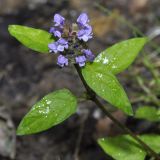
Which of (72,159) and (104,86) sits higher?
(104,86)

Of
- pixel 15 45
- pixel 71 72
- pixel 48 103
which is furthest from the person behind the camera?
pixel 15 45

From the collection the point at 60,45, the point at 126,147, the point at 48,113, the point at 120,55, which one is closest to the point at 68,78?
the point at 126,147

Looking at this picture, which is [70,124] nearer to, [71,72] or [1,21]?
[71,72]

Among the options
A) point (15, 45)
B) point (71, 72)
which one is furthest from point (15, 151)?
point (15, 45)

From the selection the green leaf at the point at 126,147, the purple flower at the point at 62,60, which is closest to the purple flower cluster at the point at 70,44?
the purple flower at the point at 62,60

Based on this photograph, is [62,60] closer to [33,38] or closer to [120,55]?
[33,38]

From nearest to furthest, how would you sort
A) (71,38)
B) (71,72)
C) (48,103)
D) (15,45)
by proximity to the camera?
1. (71,38)
2. (48,103)
3. (71,72)
4. (15,45)
